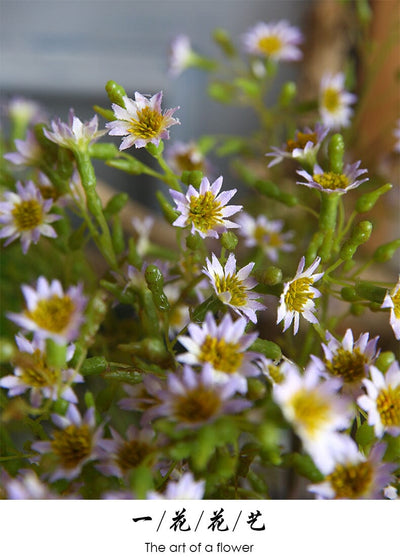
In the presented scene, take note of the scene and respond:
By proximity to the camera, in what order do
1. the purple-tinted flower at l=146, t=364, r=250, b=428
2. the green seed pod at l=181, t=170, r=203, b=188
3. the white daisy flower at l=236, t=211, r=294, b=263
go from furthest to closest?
the white daisy flower at l=236, t=211, r=294, b=263, the green seed pod at l=181, t=170, r=203, b=188, the purple-tinted flower at l=146, t=364, r=250, b=428

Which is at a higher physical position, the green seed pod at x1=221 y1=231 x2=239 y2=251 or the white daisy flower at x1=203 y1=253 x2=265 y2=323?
the green seed pod at x1=221 y1=231 x2=239 y2=251

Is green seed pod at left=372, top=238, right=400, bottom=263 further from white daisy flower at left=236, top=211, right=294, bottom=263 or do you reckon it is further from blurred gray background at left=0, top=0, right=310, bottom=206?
blurred gray background at left=0, top=0, right=310, bottom=206

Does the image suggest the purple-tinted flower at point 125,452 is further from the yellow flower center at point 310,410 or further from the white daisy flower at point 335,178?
the white daisy flower at point 335,178

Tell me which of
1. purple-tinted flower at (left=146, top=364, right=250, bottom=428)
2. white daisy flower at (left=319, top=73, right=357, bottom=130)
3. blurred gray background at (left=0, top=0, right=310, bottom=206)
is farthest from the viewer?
blurred gray background at (left=0, top=0, right=310, bottom=206)

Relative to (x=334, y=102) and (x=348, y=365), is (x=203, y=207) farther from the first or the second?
(x=334, y=102)

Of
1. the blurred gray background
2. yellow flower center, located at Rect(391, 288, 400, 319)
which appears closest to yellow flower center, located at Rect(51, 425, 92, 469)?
yellow flower center, located at Rect(391, 288, 400, 319)

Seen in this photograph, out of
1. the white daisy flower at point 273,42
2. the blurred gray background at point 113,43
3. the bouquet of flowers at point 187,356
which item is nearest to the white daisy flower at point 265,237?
the bouquet of flowers at point 187,356

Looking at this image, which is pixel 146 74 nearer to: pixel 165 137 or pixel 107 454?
pixel 165 137
